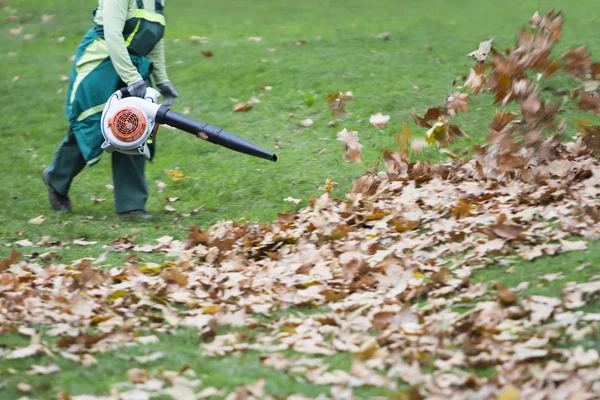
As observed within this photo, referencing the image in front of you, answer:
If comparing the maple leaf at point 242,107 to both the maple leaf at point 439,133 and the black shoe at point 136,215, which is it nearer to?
the black shoe at point 136,215

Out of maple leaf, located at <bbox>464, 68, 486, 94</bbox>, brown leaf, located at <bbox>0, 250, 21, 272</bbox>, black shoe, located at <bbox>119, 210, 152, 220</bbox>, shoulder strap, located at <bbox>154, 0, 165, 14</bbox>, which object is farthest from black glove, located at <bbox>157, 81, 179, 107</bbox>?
maple leaf, located at <bbox>464, 68, 486, 94</bbox>

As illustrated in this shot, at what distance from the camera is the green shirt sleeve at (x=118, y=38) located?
5523 millimetres

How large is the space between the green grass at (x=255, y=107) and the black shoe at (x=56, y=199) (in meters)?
0.14

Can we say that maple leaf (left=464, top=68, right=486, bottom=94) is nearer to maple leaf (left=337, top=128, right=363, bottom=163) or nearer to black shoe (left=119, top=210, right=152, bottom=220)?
maple leaf (left=337, top=128, right=363, bottom=163)

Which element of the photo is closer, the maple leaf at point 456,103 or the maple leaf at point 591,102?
the maple leaf at point 591,102

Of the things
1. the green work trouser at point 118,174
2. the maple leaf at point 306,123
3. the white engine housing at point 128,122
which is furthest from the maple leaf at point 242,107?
the white engine housing at point 128,122

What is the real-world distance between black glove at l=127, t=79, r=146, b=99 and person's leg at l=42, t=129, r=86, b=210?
2.58 feet

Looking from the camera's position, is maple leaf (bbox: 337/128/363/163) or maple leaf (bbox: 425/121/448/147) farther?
maple leaf (bbox: 337/128/363/163)

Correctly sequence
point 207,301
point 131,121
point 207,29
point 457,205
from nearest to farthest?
point 207,301 → point 457,205 → point 131,121 → point 207,29

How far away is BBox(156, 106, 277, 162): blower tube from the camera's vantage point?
5.41m

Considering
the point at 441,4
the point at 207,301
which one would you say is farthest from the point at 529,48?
the point at 441,4

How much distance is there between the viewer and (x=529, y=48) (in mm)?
Result: 5000

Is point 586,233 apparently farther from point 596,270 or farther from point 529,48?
point 529,48

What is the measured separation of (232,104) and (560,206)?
4851 millimetres
